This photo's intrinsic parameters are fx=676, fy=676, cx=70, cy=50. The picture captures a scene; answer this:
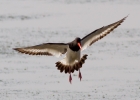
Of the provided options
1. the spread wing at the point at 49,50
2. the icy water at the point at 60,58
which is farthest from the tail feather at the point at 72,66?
the icy water at the point at 60,58

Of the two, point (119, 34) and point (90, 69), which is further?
point (119, 34)

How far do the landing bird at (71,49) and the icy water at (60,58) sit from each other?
1.27 meters

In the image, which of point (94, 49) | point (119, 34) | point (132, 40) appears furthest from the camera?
point (119, 34)

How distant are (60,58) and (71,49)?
7.21 meters

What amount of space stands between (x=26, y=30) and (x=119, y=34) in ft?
11.8

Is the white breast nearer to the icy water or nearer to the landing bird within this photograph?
the landing bird

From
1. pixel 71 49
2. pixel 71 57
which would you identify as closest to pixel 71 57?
pixel 71 57

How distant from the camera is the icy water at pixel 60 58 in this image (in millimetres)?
15336

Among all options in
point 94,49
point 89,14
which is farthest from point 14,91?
point 89,14

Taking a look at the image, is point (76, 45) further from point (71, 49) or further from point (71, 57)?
point (71, 57)

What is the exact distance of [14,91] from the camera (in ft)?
49.9

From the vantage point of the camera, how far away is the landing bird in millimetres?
13219

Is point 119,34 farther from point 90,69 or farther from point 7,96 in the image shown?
point 7,96

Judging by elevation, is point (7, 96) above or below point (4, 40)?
above
